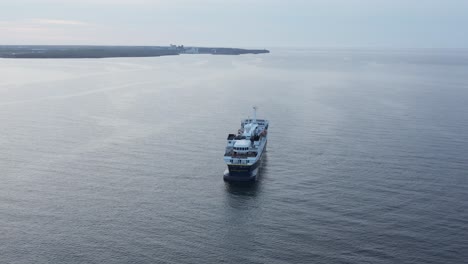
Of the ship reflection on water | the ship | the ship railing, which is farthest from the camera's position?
the ship railing

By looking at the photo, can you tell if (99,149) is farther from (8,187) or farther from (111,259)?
(111,259)

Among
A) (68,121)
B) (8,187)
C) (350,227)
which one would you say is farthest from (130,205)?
(68,121)

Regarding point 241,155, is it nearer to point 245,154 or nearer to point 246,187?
point 245,154

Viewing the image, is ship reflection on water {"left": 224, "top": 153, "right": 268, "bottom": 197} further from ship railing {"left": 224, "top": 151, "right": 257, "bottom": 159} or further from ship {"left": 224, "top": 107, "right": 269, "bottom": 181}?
ship railing {"left": 224, "top": 151, "right": 257, "bottom": 159}

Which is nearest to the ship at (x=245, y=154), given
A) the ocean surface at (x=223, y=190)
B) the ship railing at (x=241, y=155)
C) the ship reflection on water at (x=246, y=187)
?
the ship railing at (x=241, y=155)

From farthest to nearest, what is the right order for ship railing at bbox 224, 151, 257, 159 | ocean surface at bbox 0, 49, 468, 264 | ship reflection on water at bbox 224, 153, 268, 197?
ship railing at bbox 224, 151, 257, 159 → ship reflection on water at bbox 224, 153, 268, 197 → ocean surface at bbox 0, 49, 468, 264

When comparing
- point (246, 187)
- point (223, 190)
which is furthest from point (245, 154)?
point (223, 190)

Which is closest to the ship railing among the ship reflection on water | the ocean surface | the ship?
the ship

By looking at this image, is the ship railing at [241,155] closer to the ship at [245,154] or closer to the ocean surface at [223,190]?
the ship at [245,154]
